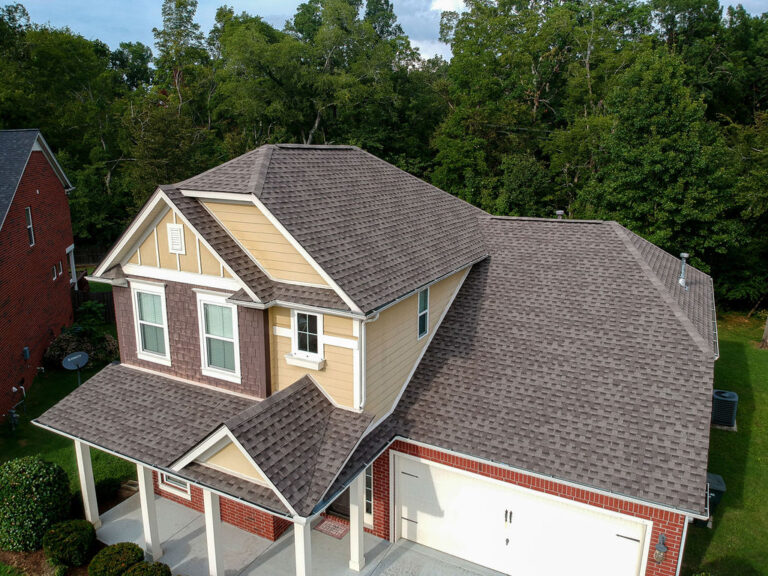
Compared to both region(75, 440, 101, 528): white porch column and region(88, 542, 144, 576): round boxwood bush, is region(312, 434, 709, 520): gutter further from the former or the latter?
region(75, 440, 101, 528): white porch column

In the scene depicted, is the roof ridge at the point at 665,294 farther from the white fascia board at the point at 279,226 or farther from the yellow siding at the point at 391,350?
the white fascia board at the point at 279,226

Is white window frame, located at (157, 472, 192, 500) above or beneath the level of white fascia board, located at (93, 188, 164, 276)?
beneath

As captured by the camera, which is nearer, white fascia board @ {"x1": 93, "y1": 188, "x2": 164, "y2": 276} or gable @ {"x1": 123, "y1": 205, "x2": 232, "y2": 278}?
white fascia board @ {"x1": 93, "y1": 188, "x2": 164, "y2": 276}

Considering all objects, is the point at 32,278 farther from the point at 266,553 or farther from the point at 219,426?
the point at 219,426

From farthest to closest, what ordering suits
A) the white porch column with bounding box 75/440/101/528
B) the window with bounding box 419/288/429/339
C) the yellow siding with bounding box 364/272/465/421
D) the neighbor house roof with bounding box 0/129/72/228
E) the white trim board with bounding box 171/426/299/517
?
1. the neighbor house roof with bounding box 0/129/72/228
2. the window with bounding box 419/288/429/339
3. the white porch column with bounding box 75/440/101/528
4. the yellow siding with bounding box 364/272/465/421
5. the white trim board with bounding box 171/426/299/517

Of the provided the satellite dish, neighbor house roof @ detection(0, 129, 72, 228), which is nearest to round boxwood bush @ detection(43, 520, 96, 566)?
the satellite dish

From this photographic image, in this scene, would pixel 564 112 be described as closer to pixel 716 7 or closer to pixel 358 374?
pixel 716 7

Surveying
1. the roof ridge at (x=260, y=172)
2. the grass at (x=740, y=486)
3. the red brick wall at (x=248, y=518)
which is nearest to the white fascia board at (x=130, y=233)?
the roof ridge at (x=260, y=172)
